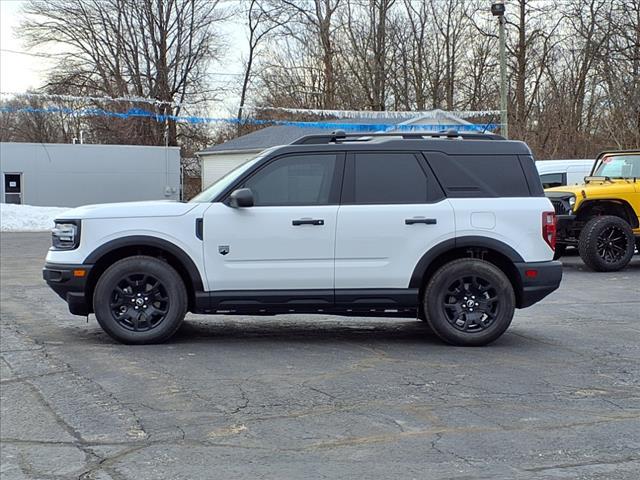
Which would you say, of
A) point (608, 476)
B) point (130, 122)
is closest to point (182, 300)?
point (608, 476)

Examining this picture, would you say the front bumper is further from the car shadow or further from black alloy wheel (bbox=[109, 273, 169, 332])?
the car shadow

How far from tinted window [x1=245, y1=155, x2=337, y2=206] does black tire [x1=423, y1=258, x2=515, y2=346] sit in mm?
1347

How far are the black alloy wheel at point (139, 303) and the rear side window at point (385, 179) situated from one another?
1951 mm

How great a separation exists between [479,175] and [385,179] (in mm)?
895

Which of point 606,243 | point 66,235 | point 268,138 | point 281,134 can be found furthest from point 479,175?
point 268,138

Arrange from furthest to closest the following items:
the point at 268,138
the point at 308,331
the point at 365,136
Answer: the point at 268,138 → the point at 308,331 → the point at 365,136

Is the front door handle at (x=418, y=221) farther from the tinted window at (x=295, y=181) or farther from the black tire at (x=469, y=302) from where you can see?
the tinted window at (x=295, y=181)

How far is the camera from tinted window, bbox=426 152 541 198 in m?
7.52

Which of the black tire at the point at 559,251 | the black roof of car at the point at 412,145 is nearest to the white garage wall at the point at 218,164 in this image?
the black tire at the point at 559,251

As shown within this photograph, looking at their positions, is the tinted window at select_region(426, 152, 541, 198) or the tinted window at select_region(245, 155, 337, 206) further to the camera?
the tinted window at select_region(426, 152, 541, 198)

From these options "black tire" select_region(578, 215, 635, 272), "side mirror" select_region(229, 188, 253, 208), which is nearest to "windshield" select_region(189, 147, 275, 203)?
"side mirror" select_region(229, 188, 253, 208)

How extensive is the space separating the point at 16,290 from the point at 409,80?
36.5m

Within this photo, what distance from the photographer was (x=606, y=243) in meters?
14.1

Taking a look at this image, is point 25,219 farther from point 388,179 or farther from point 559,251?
point 388,179
